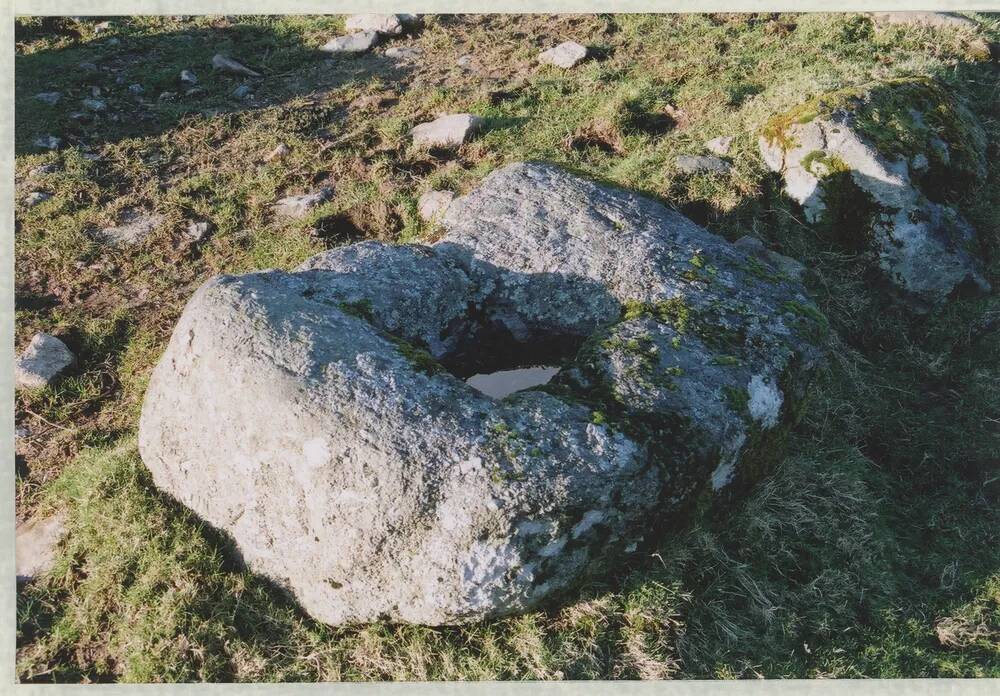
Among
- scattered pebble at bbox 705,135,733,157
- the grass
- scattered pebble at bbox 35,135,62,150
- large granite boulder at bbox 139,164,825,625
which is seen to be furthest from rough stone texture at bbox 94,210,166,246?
scattered pebble at bbox 705,135,733,157

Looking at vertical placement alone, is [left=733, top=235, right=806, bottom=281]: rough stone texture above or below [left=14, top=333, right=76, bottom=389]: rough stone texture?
above

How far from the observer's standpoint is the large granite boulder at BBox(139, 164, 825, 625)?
3.95 metres

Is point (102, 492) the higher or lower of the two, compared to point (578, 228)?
lower

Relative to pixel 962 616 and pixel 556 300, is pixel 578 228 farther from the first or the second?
pixel 962 616

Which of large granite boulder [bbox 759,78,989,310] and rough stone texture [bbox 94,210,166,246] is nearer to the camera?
large granite boulder [bbox 759,78,989,310]

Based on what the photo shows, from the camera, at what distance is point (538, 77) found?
10.1m

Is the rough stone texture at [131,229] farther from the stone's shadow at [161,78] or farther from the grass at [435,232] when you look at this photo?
the stone's shadow at [161,78]

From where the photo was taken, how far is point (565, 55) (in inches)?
411

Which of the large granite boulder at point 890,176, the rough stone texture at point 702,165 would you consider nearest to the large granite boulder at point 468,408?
the large granite boulder at point 890,176

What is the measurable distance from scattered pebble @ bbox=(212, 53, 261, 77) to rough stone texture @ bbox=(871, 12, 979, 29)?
8566mm

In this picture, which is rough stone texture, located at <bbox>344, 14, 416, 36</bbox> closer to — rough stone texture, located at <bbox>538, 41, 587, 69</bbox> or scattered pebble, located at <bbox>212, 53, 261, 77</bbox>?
scattered pebble, located at <bbox>212, 53, 261, 77</bbox>

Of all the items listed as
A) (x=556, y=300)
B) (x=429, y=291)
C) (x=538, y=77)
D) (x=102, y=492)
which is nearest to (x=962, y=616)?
(x=556, y=300)

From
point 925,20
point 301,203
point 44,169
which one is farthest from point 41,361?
point 925,20

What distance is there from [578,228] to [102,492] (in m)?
3.69
